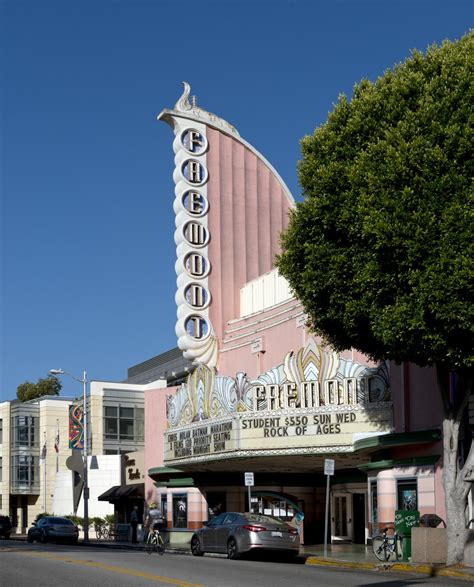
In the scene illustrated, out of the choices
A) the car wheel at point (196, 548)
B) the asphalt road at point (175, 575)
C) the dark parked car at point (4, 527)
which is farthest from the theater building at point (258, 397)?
the dark parked car at point (4, 527)

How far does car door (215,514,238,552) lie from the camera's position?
93.9 ft

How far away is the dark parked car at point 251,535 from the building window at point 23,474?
50581 millimetres

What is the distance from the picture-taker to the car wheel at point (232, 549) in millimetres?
28047

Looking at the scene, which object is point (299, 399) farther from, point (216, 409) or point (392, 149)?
point (392, 149)

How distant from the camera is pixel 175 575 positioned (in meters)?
20.9

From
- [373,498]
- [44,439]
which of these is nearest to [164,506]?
[373,498]

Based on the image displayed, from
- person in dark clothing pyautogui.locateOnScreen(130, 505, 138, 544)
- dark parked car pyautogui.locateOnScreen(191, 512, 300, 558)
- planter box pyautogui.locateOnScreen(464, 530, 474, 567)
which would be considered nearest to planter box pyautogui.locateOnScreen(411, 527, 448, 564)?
planter box pyautogui.locateOnScreen(464, 530, 474, 567)

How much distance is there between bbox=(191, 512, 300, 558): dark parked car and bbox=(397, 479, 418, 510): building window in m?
4.02

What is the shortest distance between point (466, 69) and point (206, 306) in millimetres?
23522

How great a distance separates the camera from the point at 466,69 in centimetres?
2242

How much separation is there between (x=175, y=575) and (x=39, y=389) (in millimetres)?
99149

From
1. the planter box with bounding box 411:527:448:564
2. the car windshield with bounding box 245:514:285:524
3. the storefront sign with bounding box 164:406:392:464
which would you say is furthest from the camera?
the storefront sign with bounding box 164:406:392:464

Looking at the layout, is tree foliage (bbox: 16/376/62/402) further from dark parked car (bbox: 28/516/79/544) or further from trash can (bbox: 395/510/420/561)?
trash can (bbox: 395/510/420/561)

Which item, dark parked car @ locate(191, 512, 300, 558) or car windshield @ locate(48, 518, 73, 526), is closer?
dark parked car @ locate(191, 512, 300, 558)
